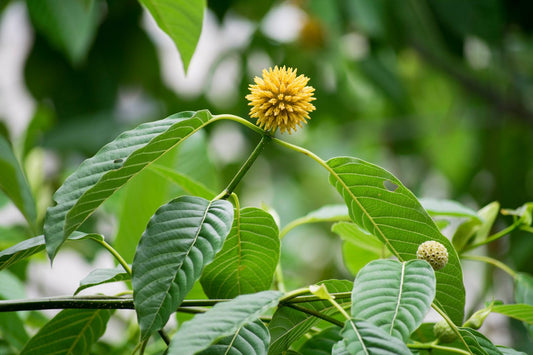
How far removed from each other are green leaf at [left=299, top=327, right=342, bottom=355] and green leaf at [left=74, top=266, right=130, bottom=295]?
18 centimetres

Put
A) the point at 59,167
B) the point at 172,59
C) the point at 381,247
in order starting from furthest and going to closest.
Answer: the point at 172,59
the point at 59,167
the point at 381,247

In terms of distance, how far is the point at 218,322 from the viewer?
40cm

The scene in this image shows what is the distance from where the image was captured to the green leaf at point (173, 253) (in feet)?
1.36

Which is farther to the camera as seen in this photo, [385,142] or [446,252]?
[385,142]

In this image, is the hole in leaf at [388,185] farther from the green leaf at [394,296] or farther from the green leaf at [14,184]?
the green leaf at [14,184]

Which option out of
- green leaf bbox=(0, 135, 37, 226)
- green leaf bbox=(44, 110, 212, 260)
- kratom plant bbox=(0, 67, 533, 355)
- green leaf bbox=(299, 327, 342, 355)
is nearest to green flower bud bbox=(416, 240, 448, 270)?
kratom plant bbox=(0, 67, 533, 355)

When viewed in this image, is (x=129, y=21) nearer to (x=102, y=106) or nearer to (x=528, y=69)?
(x=102, y=106)

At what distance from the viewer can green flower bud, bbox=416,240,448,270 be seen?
1.60ft

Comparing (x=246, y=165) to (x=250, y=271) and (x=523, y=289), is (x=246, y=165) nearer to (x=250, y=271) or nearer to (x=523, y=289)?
(x=250, y=271)

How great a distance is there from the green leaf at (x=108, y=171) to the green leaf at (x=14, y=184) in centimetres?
24

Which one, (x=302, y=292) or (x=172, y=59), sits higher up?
(x=172, y=59)

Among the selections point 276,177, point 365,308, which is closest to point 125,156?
point 365,308

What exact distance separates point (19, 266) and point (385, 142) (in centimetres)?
187

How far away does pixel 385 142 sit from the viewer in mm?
2545
